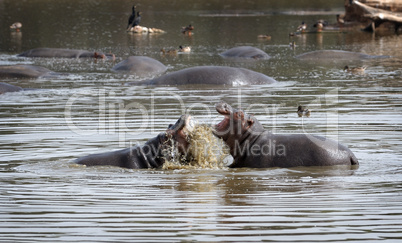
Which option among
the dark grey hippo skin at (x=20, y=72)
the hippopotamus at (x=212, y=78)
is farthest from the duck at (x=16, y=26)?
the hippopotamus at (x=212, y=78)

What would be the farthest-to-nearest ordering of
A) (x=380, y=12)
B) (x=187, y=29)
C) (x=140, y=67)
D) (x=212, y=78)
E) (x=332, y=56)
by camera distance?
(x=187, y=29), (x=380, y=12), (x=332, y=56), (x=140, y=67), (x=212, y=78)

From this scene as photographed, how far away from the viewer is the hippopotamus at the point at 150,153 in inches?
307

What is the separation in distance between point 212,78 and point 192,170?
7284 millimetres

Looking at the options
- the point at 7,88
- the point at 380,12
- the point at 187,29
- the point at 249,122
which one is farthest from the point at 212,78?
the point at 380,12

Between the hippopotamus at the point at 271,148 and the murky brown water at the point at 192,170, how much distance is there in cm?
16

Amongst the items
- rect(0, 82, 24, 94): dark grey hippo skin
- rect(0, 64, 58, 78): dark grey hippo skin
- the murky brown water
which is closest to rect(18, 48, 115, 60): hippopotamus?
the murky brown water

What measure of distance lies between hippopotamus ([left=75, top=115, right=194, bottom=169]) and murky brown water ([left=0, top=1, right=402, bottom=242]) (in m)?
0.21

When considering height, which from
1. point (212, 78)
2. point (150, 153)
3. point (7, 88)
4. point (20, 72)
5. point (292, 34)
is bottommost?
point (150, 153)

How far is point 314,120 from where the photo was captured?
1060 cm

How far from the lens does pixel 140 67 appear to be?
58.3 feet

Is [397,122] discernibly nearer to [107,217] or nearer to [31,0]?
[107,217]

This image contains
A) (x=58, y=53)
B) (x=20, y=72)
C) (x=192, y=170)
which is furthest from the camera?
(x=58, y=53)

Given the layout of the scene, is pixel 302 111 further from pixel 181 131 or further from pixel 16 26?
pixel 16 26

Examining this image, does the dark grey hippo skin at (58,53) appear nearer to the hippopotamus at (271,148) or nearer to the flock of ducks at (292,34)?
the flock of ducks at (292,34)
